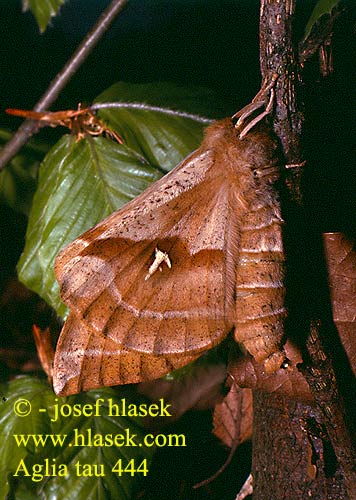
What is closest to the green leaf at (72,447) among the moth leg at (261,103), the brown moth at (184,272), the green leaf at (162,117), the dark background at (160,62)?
the dark background at (160,62)

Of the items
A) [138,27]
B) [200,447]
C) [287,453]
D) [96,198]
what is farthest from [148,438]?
[138,27]

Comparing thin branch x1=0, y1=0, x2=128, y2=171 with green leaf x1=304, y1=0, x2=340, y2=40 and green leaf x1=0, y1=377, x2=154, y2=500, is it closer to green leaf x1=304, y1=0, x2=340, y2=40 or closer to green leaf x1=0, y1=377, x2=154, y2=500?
green leaf x1=304, y1=0, x2=340, y2=40

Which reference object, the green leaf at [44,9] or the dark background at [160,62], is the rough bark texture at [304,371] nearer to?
the dark background at [160,62]

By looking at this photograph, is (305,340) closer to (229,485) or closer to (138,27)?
(229,485)

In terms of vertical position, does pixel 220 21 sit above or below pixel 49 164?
above

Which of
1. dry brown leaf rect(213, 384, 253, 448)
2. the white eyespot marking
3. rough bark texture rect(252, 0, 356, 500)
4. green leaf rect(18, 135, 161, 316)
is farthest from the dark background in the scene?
the white eyespot marking
